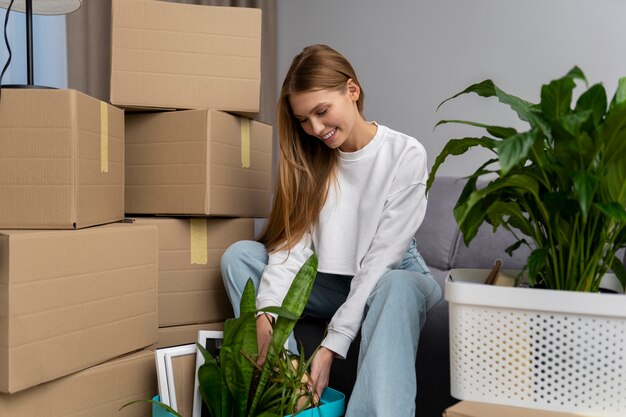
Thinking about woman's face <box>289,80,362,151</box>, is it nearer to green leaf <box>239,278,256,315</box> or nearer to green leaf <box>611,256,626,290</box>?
green leaf <box>239,278,256,315</box>

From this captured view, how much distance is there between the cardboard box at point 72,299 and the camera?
123 cm

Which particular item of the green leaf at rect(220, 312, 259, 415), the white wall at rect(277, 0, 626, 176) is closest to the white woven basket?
the green leaf at rect(220, 312, 259, 415)

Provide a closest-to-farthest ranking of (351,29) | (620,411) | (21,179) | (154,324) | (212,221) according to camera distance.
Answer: (620,411) → (21,179) → (154,324) → (212,221) → (351,29)

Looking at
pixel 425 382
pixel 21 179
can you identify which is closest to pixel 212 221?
pixel 21 179

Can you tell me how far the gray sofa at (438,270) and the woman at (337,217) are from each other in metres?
0.11

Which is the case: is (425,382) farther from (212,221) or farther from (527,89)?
(527,89)

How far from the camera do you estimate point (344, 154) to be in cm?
165

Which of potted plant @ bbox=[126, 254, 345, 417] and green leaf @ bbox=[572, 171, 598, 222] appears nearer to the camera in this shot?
green leaf @ bbox=[572, 171, 598, 222]

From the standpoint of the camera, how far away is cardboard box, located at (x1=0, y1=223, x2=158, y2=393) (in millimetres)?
1234

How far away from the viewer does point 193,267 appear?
1.78 m

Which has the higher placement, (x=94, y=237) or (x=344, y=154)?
(x=344, y=154)

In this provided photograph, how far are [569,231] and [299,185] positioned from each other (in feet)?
2.50

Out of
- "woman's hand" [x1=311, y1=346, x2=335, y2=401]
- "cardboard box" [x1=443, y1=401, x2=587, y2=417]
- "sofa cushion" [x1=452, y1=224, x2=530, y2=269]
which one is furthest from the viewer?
"sofa cushion" [x1=452, y1=224, x2=530, y2=269]

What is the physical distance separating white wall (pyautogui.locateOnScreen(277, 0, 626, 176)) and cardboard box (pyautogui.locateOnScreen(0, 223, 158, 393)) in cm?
148
